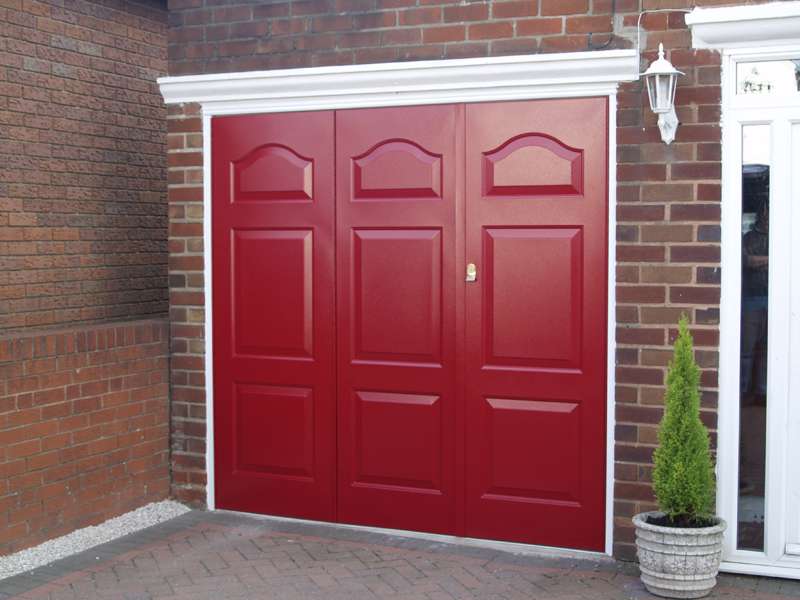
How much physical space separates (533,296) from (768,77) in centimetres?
161

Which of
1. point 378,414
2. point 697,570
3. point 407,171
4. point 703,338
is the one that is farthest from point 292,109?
point 697,570

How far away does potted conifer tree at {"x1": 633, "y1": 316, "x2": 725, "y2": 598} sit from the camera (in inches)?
196

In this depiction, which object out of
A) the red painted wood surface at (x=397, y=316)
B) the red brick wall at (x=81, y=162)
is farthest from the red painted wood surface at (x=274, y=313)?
the red brick wall at (x=81, y=162)


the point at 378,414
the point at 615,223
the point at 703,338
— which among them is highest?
the point at 615,223

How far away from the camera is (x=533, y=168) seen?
5.68 m

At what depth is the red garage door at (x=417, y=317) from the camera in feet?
18.6

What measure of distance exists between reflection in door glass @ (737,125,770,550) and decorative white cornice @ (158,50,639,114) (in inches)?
29.7

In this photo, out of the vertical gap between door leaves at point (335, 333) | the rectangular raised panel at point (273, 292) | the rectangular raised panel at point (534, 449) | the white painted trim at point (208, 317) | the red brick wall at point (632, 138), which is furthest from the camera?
the white painted trim at point (208, 317)

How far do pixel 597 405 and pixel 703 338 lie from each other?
658mm

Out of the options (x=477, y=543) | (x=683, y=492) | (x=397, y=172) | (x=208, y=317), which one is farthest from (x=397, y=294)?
(x=683, y=492)

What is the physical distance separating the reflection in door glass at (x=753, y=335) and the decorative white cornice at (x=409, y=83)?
2.48ft

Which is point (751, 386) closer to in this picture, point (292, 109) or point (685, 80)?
point (685, 80)

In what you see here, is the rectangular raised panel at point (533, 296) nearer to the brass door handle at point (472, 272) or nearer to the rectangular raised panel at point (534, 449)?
the brass door handle at point (472, 272)

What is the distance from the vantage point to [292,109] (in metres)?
6.21
